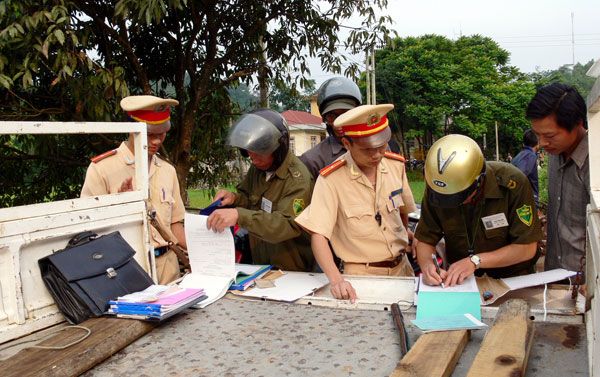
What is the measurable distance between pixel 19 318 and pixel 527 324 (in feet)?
5.79

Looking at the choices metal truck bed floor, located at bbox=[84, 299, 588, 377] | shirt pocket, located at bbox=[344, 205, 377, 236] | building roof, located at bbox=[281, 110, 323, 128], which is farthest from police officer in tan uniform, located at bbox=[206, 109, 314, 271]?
building roof, located at bbox=[281, 110, 323, 128]

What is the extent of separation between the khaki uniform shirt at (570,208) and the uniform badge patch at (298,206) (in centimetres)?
130

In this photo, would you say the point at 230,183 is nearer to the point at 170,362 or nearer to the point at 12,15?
the point at 12,15

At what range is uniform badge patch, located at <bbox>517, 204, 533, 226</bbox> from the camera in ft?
7.68

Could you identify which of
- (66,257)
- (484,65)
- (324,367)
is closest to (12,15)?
(66,257)

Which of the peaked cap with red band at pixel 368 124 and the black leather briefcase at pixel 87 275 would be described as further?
the peaked cap with red band at pixel 368 124

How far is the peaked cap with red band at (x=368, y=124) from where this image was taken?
2393mm

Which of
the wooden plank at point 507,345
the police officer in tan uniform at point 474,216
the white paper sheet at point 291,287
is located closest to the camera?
the wooden plank at point 507,345

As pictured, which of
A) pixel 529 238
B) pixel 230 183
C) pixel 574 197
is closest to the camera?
pixel 529 238

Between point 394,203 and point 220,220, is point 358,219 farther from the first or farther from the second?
point 220,220

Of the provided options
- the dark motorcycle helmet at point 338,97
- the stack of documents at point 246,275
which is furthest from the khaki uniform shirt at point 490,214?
the dark motorcycle helmet at point 338,97

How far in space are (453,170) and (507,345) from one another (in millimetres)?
829

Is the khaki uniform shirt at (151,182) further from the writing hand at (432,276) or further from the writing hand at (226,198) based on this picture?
the writing hand at (432,276)

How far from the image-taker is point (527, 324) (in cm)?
168
